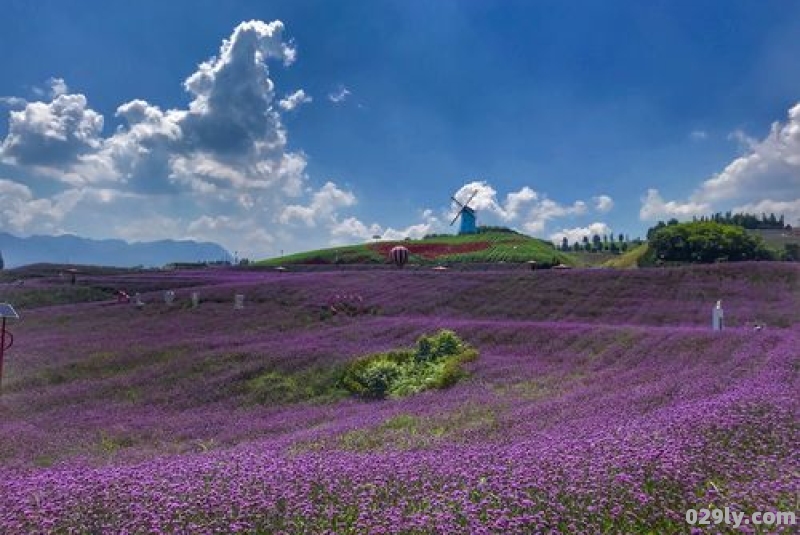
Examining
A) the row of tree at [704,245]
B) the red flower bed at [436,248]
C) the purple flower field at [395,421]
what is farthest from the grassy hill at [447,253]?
the purple flower field at [395,421]

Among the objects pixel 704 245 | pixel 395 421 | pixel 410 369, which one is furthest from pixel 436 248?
pixel 395 421

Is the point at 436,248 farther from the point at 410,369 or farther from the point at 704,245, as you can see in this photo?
the point at 410,369

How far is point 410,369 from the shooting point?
1778 cm

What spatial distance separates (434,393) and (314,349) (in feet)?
19.6

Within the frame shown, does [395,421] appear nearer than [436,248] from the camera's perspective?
Yes

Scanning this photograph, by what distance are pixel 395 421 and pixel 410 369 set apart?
19.8 feet

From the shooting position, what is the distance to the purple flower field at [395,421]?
18.2 feet

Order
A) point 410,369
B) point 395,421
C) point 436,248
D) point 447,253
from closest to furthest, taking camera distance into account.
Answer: point 395,421 < point 410,369 < point 447,253 < point 436,248

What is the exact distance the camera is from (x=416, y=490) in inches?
240

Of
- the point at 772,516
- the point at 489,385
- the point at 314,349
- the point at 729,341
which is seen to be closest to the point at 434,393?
the point at 489,385

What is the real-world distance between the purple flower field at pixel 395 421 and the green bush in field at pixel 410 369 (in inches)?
26.1

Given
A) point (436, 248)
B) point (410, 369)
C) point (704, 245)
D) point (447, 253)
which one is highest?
point (436, 248)

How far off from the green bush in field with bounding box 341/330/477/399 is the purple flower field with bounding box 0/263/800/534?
0.66 meters

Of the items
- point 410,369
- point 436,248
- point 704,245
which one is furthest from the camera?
point 436,248
